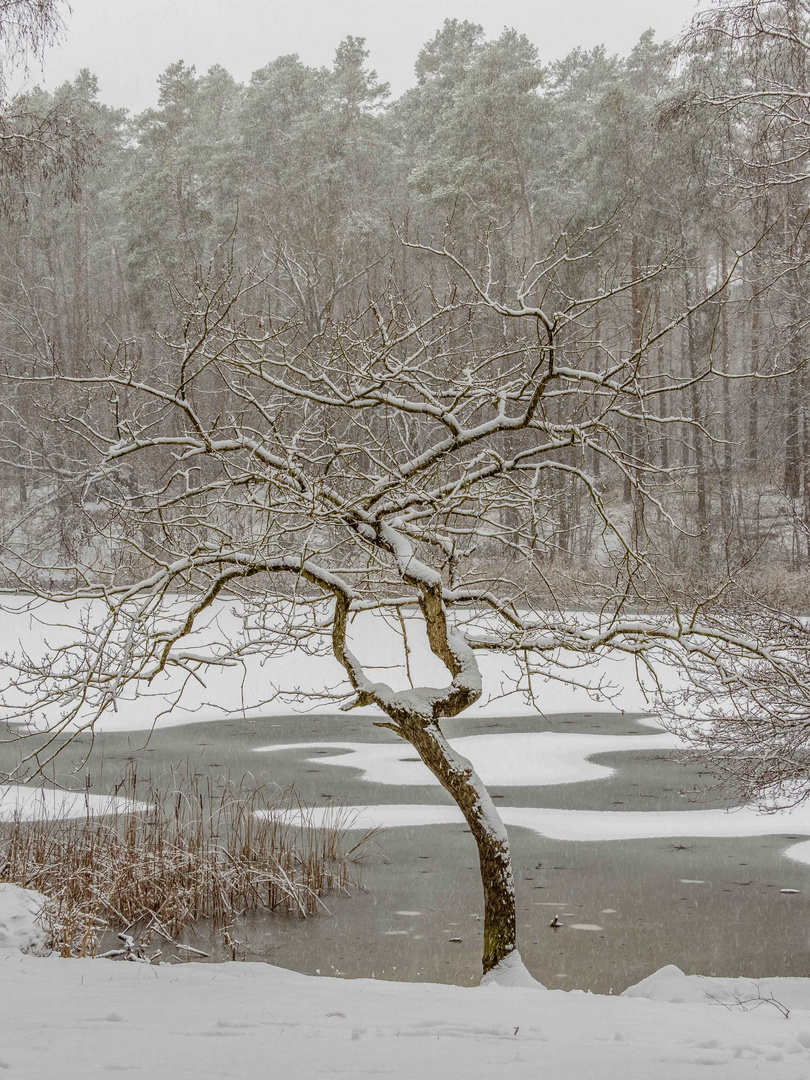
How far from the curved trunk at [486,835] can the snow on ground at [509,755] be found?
6180 mm

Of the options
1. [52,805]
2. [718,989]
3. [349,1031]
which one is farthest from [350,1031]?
[52,805]

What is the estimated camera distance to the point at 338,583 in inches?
251

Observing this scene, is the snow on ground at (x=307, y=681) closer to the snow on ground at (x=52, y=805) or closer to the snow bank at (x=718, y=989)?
the snow on ground at (x=52, y=805)

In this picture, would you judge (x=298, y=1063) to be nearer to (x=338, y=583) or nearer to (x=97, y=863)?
(x=338, y=583)

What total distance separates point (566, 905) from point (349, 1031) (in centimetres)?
460

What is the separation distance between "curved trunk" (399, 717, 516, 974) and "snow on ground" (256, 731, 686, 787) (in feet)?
20.3

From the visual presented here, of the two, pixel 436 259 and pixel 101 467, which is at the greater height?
pixel 436 259

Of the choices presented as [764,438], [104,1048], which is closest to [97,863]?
[104,1048]

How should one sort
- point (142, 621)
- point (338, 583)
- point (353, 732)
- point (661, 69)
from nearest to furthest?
point (142, 621) → point (338, 583) → point (661, 69) → point (353, 732)

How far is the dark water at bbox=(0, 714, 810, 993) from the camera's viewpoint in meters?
7.18

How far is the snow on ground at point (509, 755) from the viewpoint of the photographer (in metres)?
13.0

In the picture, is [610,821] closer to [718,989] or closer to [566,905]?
[566,905]

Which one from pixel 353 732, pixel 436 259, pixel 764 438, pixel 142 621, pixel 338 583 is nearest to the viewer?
pixel 142 621

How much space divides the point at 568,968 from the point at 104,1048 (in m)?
3.98
